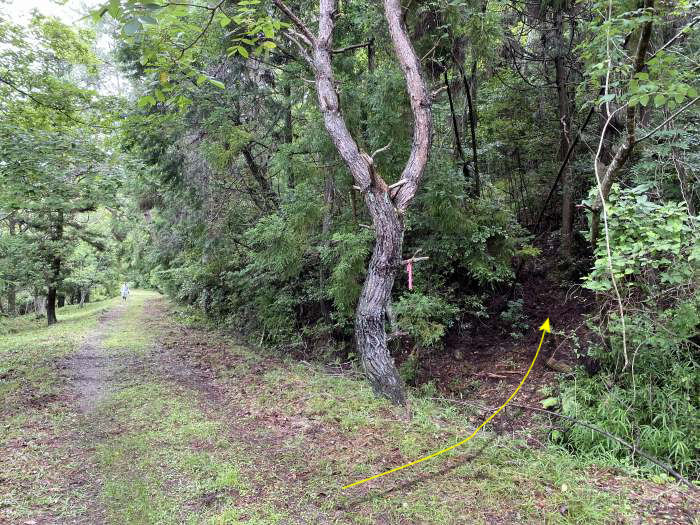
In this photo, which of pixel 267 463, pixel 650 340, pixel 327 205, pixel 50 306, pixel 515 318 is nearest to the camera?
pixel 267 463

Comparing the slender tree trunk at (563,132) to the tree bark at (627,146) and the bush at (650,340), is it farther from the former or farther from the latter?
the bush at (650,340)

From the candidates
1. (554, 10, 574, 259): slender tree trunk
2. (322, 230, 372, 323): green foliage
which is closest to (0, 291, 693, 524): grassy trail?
(322, 230, 372, 323): green foliage

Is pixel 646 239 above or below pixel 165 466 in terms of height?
above

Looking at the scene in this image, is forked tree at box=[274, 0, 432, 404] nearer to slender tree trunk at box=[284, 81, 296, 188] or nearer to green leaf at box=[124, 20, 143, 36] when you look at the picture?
green leaf at box=[124, 20, 143, 36]

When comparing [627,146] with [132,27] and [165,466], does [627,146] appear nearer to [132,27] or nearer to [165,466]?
[132,27]

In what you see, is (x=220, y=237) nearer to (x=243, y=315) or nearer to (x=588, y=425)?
(x=243, y=315)

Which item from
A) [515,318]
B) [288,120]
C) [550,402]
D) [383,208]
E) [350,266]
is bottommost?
[550,402]

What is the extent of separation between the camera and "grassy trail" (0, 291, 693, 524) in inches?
124

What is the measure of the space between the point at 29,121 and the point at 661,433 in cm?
1033

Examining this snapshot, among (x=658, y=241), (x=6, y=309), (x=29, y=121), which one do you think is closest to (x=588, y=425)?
(x=658, y=241)

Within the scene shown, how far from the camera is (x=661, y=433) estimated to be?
14.0 feet

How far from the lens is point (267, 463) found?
13.0 ft

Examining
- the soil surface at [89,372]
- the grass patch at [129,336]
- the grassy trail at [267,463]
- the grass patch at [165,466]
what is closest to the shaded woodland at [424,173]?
the grassy trail at [267,463]

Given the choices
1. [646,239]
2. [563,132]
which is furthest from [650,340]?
[563,132]
